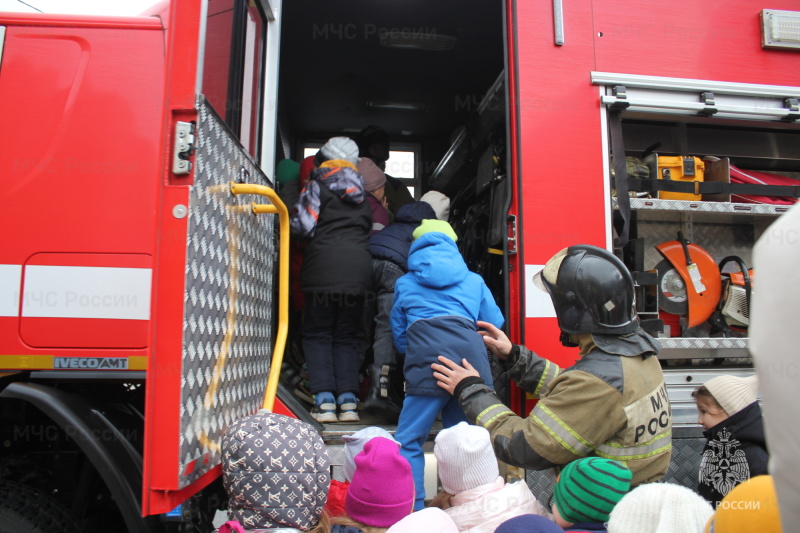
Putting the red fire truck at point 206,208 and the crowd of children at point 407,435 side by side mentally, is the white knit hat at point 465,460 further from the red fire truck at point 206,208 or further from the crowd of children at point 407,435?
the red fire truck at point 206,208

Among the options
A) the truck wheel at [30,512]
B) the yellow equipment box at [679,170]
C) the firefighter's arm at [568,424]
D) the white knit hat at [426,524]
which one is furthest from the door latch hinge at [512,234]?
the truck wheel at [30,512]

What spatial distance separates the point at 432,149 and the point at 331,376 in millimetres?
3626

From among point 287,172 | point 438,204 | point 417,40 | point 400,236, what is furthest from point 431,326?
point 417,40

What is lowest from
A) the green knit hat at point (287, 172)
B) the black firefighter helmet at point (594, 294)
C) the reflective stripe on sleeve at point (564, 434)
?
the reflective stripe on sleeve at point (564, 434)

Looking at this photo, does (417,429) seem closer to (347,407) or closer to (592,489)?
(347,407)

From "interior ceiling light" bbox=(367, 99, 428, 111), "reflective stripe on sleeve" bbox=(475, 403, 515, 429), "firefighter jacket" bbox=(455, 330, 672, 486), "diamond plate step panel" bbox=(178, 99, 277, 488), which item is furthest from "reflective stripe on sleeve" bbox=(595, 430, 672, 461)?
"interior ceiling light" bbox=(367, 99, 428, 111)

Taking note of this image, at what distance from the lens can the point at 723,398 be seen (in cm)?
262

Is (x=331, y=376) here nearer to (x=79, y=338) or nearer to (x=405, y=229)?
(x=405, y=229)

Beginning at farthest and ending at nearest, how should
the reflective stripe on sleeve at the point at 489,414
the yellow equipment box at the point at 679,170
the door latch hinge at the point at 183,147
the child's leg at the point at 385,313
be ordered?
1. the child's leg at the point at 385,313
2. the yellow equipment box at the point at 679,170
3. the reflective stripe on sleeve at the point at 489,414
4. the door latch hinge at the point at 183,147

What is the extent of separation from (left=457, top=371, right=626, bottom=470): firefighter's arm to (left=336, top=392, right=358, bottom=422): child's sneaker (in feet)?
4.47

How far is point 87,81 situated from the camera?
2469 mm

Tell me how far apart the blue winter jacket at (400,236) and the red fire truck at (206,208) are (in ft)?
3.12

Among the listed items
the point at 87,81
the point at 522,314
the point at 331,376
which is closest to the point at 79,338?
the point at 87,81

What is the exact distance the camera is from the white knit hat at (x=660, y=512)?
1.32 metres
